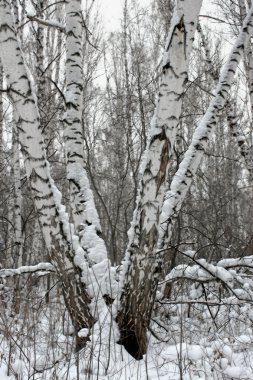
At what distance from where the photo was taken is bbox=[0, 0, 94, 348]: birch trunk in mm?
2711

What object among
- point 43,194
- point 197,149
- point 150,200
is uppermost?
point 197,149

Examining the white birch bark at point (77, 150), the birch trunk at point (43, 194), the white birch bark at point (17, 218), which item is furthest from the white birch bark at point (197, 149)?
the white birch bark at point (17, 218)

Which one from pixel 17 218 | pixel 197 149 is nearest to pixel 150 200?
pixel 197 149

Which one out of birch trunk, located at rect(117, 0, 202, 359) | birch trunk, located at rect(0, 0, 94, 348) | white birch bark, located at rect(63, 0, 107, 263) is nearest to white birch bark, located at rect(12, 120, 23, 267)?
white birch bark, located at rect(63, 0, 107, 263)

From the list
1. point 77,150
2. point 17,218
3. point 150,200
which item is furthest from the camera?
point 17,218

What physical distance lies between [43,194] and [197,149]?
4.56 ft

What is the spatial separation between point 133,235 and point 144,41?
10511 millimetres

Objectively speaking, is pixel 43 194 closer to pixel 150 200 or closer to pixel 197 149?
pixel 150 200

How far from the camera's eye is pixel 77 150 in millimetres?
3367

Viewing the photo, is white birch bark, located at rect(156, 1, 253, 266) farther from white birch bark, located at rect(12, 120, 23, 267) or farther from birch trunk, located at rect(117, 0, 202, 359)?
white birch bark, located at rect(12, 120, 23, 267)

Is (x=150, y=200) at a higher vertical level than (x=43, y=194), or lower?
lower

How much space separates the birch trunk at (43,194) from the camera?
2.71 m

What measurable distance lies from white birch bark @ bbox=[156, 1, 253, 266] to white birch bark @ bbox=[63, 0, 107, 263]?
0.56m

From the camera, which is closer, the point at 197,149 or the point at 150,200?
the point at 150,200
